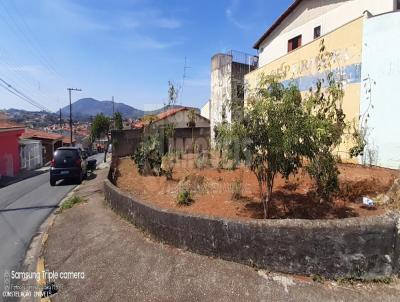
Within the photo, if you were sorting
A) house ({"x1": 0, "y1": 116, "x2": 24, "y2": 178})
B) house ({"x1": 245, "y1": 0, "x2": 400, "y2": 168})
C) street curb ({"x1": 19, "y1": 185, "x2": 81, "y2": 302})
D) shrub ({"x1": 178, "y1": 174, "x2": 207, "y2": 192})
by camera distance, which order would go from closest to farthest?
1. street curb ({"x1": 19, "y1": 185, "x2": 81, "y2": 302})
2. house ({"x1": 245, "y1": 0, "x2": 400, "y2": 168})
3. shrub ({"x1": 178, "y1": 174, "x2": 207, "y2": 192})
4. house ({"x1": 0, "y1": 116, "x2": 24, "y2": 178})

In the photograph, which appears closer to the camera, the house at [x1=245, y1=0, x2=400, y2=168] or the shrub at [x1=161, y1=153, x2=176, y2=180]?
the house at [x1=245, y1=0, x2=400, y2=168]

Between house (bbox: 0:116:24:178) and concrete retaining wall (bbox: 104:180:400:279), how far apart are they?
20.5 meters

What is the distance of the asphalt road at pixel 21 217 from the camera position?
233 inches

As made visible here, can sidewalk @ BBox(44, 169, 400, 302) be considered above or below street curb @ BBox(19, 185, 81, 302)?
above

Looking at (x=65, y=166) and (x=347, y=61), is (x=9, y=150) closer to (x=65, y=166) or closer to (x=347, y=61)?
(x=65, y=166)

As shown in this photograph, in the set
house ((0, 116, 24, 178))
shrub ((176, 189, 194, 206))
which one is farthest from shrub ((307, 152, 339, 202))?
house ((0, 116, 24, 178))

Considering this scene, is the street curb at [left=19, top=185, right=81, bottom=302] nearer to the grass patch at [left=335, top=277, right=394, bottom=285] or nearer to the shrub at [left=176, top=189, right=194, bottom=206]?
the shrub at [left=176, top=189, right=194, bottom=206]

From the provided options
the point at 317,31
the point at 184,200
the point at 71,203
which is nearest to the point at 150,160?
the point at 71,203

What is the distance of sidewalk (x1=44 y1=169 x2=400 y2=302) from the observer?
12.8 feet

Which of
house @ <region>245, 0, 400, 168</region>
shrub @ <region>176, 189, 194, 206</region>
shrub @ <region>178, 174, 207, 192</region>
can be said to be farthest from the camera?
shrub @ <region>178, 174, 207, 192</region>

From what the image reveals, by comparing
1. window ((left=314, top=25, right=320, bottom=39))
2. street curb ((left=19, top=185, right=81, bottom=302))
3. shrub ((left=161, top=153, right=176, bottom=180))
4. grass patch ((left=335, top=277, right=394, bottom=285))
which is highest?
window ((left=314, top=25, right=320, bottom=39))

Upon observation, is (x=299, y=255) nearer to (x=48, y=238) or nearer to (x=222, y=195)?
(x=222, y=195)

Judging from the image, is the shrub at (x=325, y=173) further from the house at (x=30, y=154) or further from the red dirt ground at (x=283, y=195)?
the house at (x=30, y=154)

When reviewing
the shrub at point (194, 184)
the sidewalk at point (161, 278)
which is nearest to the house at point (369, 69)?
the shrub at point (194, 184)
